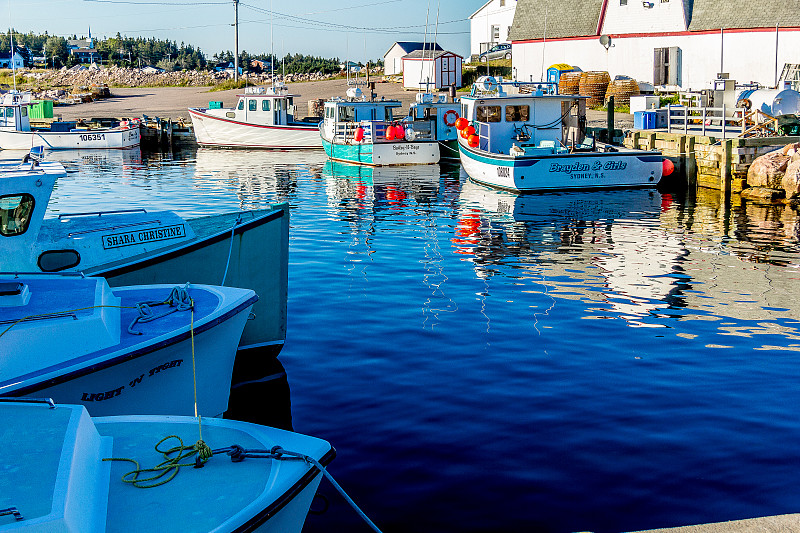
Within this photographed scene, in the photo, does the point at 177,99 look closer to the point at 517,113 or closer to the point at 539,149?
the point at 517,113

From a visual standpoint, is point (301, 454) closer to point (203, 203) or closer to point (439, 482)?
point (439, 482)

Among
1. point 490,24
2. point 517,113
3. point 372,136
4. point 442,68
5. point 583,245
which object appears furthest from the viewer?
point 490,24

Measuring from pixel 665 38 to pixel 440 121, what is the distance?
1410 cm

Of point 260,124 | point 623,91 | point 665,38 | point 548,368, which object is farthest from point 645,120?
point 548,368

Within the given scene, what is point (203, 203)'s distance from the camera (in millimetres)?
22750

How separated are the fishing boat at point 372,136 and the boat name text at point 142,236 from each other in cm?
2207

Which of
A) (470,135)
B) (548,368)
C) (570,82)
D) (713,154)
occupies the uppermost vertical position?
(570,82)

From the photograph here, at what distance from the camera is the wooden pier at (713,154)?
23.6 meters

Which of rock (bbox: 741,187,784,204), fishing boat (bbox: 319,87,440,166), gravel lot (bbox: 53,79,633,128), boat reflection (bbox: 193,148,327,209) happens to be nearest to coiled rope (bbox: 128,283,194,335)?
boat reflection (bbox: 193,148,327,209)

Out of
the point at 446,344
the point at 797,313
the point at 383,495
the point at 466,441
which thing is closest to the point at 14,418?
the point at 383,495

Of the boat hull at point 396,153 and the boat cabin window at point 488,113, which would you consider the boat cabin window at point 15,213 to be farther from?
the boat hull at point 396,153

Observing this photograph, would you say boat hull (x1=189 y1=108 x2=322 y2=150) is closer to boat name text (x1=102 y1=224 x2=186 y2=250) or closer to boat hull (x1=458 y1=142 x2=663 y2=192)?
boat hull (x1=458 y1=142 x2=663 y2=192)

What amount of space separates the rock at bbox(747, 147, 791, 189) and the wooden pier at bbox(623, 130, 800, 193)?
449 mm

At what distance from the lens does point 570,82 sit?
40.5 metres
